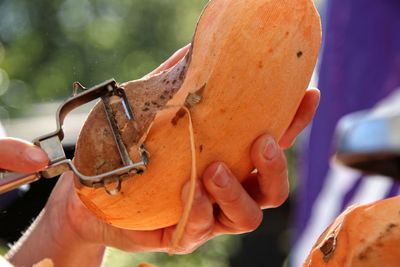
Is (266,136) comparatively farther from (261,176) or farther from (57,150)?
(57,150)

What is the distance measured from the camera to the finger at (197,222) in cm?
93

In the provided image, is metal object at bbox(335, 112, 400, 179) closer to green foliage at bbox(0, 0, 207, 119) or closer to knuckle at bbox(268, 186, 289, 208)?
knuckle at bbox(268, 186, 289, 208)

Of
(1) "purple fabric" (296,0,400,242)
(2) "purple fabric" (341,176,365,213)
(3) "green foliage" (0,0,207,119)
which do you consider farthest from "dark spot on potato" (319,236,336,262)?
(1) "purple fabric" (296,0,400,242)

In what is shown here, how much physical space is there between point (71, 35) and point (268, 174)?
379 cm

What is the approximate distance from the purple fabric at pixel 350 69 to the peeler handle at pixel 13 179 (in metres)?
1.88

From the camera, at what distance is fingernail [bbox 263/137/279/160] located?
92 centimetres

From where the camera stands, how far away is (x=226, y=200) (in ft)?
3.14

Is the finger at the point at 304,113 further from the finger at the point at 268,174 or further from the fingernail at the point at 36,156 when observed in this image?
the fingernail at the point at 36,156

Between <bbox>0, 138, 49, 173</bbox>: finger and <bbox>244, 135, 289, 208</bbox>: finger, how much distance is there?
25 centimetres

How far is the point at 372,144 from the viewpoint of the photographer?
1.79m

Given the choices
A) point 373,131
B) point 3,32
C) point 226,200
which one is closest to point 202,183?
point 226,200

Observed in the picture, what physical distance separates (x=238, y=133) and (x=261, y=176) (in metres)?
0.09

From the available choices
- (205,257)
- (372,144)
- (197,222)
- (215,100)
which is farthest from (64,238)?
(205,257)

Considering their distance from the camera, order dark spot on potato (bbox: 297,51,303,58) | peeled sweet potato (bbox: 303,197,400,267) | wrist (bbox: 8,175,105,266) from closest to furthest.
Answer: peeled sweet potato (bbox: 303,197,400,267) → dark spot on potato (bbox: 297,51,303,58) → wrist (bbox: 8,175,105,266)
